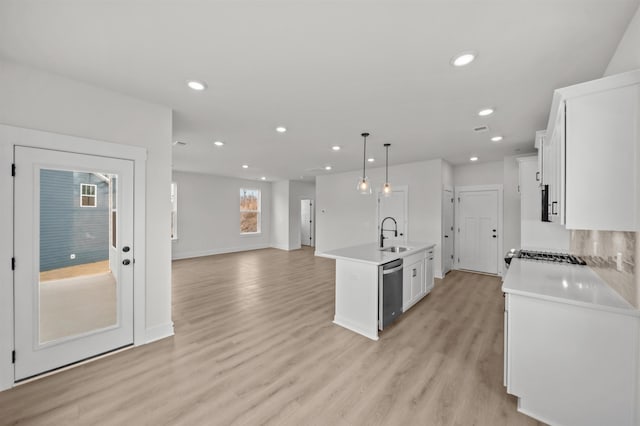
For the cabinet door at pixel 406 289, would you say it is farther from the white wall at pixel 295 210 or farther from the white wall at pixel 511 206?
the white wall at pixel 295 210

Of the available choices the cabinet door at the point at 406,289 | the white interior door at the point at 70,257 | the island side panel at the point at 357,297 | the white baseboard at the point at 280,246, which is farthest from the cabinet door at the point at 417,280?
the white baseboard at the point at 280,246

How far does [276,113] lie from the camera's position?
3.11 m

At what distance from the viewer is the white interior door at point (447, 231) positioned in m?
5.73

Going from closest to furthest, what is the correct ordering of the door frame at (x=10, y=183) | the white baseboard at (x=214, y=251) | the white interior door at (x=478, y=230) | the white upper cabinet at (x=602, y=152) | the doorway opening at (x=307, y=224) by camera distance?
the white upper cabinet at (x=602, y=152) → the door frame at (x=10, y=183) → the white interior door at (x=478, y=230) → the white baseboard at (x=214, y=251) → the doorway opening at (x=307, y=224)

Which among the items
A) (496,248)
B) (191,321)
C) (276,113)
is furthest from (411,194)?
(191,321)

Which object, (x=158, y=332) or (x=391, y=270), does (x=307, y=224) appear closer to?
(x=391, y=270)

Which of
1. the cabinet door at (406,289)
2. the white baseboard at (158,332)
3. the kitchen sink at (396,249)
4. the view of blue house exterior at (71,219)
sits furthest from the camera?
the kitchen sink at (396,249)

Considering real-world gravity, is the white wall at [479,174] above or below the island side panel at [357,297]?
above

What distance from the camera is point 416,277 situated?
3.91m

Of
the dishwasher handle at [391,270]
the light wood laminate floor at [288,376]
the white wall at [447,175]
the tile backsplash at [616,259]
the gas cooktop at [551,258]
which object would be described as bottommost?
the light wood laminate floor at [288,376]

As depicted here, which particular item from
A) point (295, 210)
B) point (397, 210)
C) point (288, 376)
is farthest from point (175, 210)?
point (288, 376)

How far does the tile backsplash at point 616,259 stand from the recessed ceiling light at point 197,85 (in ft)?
11.3

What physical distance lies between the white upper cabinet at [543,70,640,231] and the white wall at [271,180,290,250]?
A: 8.31m

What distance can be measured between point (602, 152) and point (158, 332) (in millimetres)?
4141
